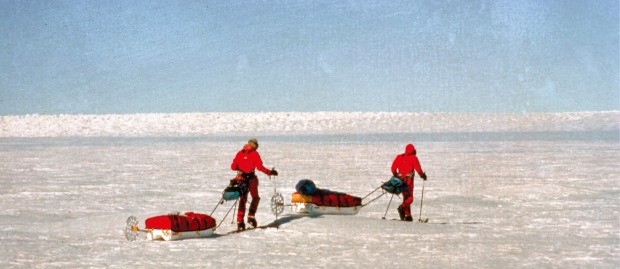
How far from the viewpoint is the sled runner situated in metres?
10.3

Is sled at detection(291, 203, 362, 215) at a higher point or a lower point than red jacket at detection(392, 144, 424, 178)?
lower

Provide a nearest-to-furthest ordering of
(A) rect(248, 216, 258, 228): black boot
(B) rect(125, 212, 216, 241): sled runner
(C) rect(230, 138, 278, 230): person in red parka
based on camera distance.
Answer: (B) rect(125, 212, 216, 241): sled runner < (C) rect(230, 138, 278, 230): person in red parka < (A) rect(248, 216, 258, 228): black boot

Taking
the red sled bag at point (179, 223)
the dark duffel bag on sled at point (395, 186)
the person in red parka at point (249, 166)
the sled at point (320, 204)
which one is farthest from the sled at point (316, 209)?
the red sled bag at point (179, 223)

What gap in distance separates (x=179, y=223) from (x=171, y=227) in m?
0.13

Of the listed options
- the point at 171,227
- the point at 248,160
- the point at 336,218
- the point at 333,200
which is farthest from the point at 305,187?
the point at 171,227

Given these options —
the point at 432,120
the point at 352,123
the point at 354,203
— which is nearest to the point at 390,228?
the point at 354,203

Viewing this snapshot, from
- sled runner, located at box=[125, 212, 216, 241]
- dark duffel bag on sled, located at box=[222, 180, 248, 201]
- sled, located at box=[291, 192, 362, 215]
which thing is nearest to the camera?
sled runner, located at box=[125, 212, 216, 241]

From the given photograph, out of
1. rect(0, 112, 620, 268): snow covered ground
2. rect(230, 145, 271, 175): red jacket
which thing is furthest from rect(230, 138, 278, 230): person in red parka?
rect(0, 112, 620, 268): snow covered ground

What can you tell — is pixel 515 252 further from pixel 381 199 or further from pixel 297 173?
pixel 297 173

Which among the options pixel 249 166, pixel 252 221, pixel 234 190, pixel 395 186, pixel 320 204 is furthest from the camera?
pixel 320 204

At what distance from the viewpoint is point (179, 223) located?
10.4m

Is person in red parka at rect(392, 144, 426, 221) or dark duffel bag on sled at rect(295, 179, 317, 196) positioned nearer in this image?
person in red parka at rect(392, 144, 426, 221)

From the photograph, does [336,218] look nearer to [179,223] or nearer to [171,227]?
[179,223]

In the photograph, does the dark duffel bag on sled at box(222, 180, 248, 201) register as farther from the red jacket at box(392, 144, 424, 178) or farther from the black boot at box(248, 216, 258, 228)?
the red jacket at box(392, 144, 424, 178)
